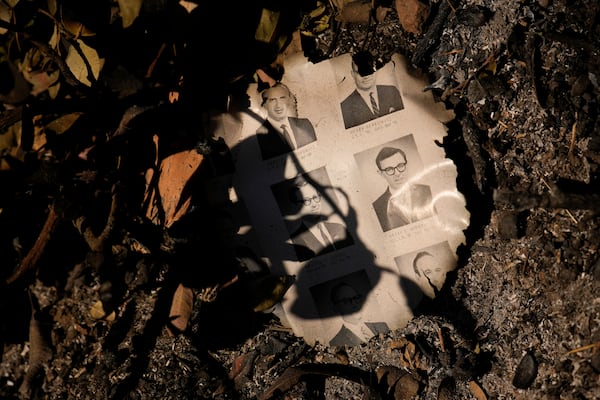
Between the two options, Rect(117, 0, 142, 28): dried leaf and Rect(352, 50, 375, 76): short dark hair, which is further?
Rect(352, 50, 375, 76): short dark hair

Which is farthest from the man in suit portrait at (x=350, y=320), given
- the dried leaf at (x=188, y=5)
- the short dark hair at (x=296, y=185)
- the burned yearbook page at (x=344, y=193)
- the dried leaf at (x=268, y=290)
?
the dried leaf at (x=188, y=5)

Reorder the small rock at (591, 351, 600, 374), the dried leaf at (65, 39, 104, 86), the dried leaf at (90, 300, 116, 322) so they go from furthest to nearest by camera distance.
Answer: the dried leaf at (90, 300, 116, 322), the dried leaf at (65, 39, 104, 86), the small rock at (591, 351, 600, 374)

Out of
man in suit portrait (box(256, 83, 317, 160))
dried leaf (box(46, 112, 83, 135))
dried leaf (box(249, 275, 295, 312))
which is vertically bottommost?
dried leaf (box(249, 275, 295, 312))

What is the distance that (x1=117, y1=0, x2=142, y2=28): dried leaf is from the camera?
1.01 meters

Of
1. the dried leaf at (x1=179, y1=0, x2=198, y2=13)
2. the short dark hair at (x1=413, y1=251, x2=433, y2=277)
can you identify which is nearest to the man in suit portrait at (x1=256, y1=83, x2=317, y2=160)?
the dried leaf at (x1=179, y1=0, x2=198, y2=13)

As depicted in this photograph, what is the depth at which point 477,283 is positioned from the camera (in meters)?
1.08

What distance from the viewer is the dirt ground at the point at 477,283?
101 centimetres

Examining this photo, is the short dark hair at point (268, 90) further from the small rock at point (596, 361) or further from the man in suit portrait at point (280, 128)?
the small rock at point (596, 361)

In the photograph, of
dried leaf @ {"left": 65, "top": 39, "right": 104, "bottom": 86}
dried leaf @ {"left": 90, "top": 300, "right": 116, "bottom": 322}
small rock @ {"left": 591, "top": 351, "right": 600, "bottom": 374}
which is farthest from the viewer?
dried leaf @ {"left": 90, "top": 300, "right": 116, "bottom": 322}

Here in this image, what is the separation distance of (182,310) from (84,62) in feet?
1.85

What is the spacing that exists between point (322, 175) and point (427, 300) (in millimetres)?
346

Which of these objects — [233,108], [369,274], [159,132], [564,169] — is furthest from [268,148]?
[564,169]

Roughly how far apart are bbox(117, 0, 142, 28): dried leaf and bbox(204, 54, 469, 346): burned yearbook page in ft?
0.87

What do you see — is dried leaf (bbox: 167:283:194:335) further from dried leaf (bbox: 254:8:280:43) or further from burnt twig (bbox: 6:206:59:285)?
dried leaf (bbox: 254:8:280:43)
